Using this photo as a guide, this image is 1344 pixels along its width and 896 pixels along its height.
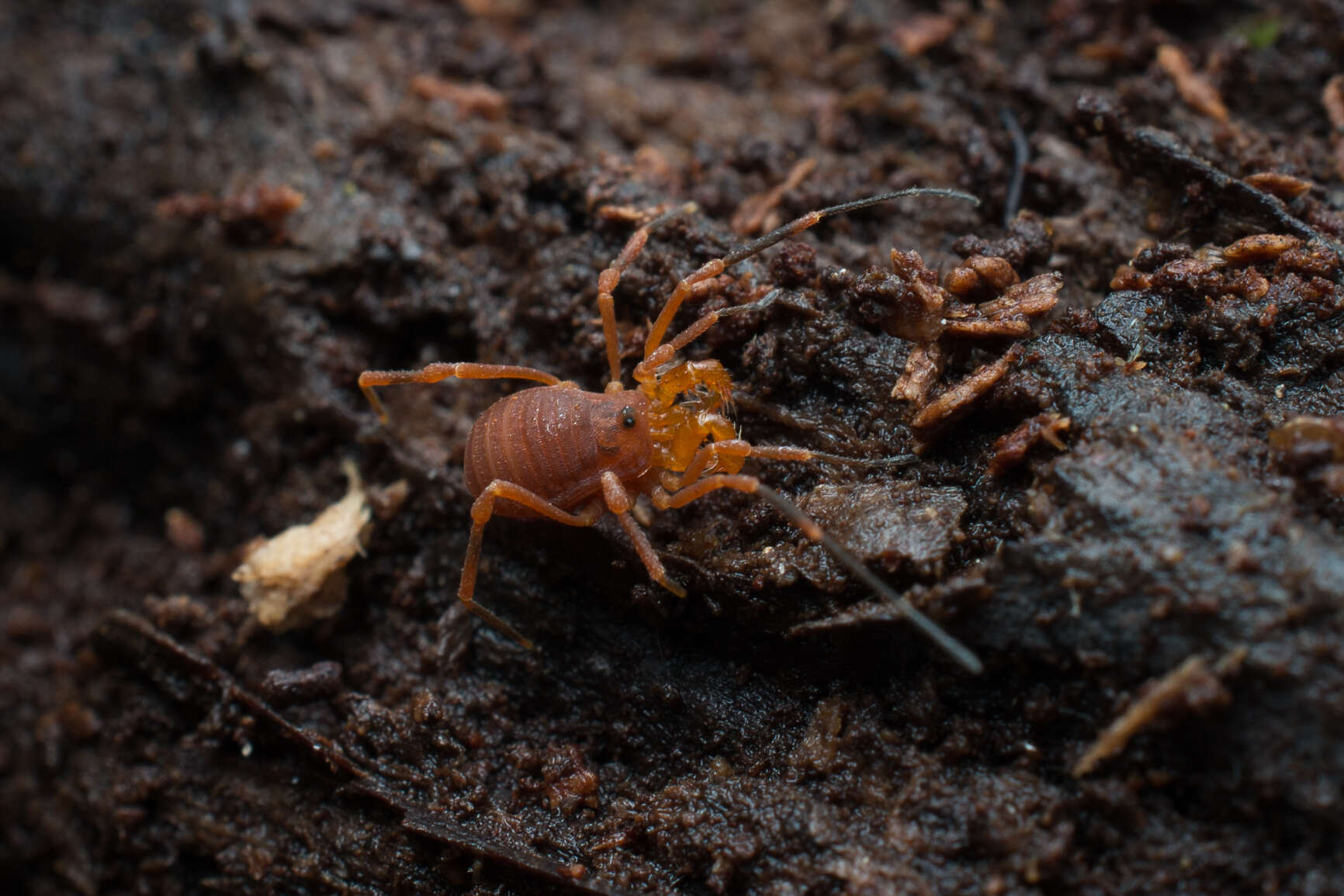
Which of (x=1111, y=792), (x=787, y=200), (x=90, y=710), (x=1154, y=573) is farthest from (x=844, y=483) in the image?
(x=90, y=710)

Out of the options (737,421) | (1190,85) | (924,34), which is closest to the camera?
(737,421)

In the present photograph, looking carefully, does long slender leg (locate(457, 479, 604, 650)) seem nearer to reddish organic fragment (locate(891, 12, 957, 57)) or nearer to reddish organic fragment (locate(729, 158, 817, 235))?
reddish organic fragment (locate(729, 158, 817, 235))

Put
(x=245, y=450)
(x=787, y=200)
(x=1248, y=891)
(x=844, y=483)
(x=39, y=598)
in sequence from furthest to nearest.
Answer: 1. (x=39, y=598)
2. (x=245, y=450)
3. (x=787, y=200)
4. (x=844, y=483)
5. (x=1248, y=891)

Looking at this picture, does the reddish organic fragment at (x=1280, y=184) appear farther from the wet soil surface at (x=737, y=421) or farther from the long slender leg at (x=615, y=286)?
the long slender leg at (x=615, y=286)

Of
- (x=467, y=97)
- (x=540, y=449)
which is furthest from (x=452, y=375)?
(x=467, y=97)

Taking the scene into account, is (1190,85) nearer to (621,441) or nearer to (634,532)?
(621,441)

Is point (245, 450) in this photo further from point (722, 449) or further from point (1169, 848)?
point (1169, 848)

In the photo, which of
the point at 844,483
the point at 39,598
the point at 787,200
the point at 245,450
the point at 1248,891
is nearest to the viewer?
the point at 1248,891
